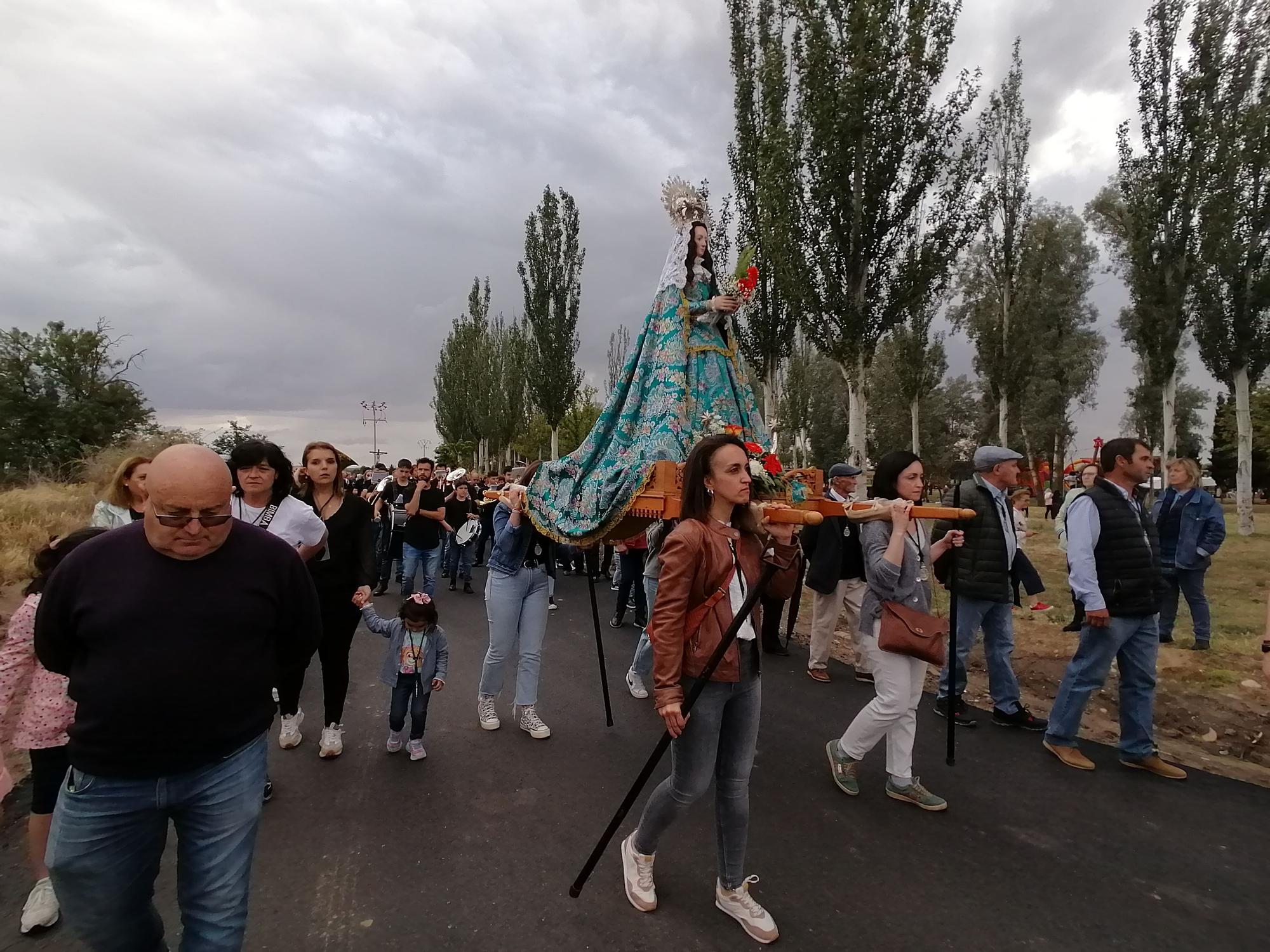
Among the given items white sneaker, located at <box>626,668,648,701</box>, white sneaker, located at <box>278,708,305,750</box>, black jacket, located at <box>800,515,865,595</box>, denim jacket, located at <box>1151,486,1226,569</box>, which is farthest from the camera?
denim jacket, located at <box>1151,486,1226,569</box>

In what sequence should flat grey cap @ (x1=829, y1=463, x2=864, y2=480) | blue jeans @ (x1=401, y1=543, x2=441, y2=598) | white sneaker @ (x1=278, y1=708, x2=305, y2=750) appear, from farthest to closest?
blue jeans @ (x1=401, y1=543, x2=441, y2=598) → flat grey cap @ (x1=829, y1=463, x2=864, y2=480) → white sneaker @ (x1=278, y1=708, x2=305, y2=750)

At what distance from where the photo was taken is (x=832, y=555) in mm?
5949

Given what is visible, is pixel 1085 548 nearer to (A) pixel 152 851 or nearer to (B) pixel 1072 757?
(B) pixel 1072 757

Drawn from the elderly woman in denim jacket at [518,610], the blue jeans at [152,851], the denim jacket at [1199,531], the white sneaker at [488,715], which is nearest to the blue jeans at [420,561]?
the white sneaker at [488,715]

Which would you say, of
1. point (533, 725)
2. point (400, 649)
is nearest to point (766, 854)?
point (533, 725)

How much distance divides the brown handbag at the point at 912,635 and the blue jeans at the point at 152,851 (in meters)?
3.14

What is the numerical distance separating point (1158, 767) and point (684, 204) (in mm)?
4805

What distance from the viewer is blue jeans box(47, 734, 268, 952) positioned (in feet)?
5.86

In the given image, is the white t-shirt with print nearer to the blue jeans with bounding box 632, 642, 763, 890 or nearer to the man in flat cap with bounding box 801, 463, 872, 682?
the blue jeans with bounding box 632, 642, 763, 890

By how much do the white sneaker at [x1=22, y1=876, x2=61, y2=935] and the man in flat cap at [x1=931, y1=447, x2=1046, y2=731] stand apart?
17.5 feet

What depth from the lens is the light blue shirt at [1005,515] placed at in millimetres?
4914

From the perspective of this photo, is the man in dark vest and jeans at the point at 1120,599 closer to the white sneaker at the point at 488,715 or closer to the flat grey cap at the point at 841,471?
the flat grey cap at the point at 841,471

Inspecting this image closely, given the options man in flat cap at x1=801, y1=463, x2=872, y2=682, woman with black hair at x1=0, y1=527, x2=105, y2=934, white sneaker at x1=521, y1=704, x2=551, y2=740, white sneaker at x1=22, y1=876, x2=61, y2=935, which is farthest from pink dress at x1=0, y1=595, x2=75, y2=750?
man in flat cap at x1=801, y1=463, x2=872, y2=682

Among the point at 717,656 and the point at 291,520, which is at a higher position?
the point at 291,520
